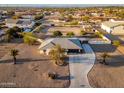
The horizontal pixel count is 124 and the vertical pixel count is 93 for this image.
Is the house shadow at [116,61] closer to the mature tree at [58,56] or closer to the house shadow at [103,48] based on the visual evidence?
the house shadow at [103,48]

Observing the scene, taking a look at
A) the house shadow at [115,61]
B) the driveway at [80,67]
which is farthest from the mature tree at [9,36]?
the house shadow at [115,61]

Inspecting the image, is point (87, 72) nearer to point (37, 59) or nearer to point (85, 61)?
point (85, 61)

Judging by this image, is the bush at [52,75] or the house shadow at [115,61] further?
the house shadow at [115,61]

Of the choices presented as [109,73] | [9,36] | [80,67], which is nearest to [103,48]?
[80,67]

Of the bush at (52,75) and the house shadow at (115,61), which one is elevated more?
the bush at (52,75)

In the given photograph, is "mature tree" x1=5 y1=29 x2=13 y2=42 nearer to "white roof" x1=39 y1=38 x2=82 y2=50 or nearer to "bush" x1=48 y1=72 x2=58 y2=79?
"white roof" x1=39 y1=38 x2=82 y2=50

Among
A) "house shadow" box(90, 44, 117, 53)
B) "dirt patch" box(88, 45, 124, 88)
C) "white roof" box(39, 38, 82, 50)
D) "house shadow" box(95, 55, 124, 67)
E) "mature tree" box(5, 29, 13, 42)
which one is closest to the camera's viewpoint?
"dirt patch" box(88, 45, 124, 88)

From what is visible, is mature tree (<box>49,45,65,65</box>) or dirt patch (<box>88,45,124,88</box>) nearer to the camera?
dirt patch (<box>88,45,124,88</box>)

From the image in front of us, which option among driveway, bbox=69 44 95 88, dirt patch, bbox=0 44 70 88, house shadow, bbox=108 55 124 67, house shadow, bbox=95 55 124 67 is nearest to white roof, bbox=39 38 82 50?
dirt patch, bbox=0 44 70 88
